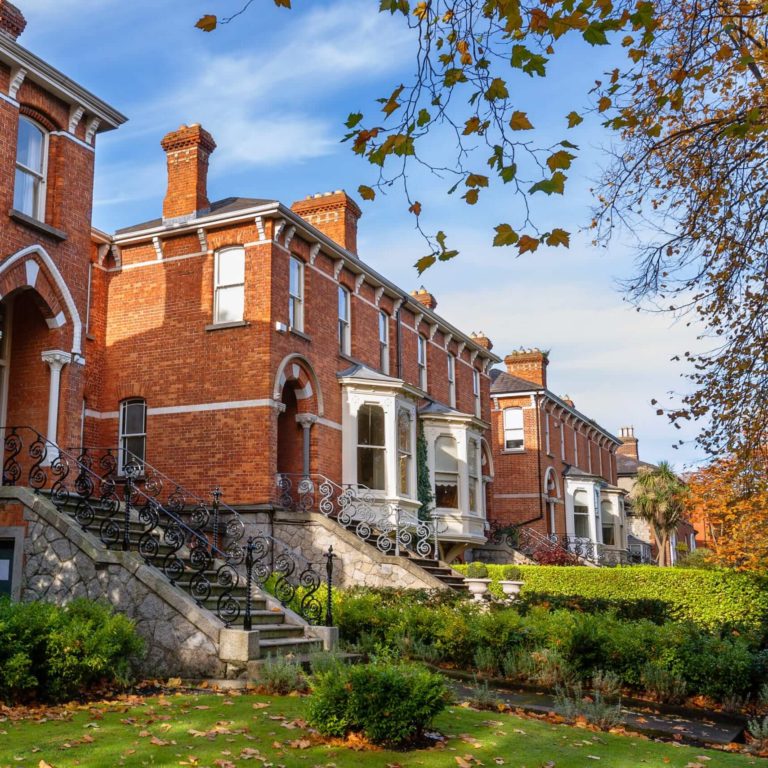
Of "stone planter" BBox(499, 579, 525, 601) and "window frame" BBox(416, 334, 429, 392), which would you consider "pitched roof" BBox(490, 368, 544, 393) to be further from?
"stone planter" BBox(499, 579, 525, 601)

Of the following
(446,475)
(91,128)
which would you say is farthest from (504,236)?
(446,475)

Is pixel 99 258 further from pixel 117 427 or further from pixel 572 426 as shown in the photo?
pixel 572 426

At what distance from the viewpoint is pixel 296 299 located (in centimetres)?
2159

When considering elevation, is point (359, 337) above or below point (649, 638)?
above

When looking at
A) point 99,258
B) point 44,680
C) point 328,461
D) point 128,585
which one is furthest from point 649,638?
point 99,258

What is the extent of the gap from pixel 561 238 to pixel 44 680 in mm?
7426

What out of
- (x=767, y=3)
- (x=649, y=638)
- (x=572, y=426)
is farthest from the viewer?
(x=572, y=426)

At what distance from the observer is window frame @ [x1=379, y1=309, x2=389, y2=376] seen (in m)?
26.1

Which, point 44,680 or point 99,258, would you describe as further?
point 99,258

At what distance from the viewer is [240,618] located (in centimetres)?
1271

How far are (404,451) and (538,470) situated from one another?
48.4 ft

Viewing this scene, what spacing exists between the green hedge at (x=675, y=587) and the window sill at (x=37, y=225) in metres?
11.2

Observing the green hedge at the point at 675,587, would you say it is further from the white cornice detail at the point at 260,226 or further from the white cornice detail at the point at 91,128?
the white cornice detail at the point at 91,128

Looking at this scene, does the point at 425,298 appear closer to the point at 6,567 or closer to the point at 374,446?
the point at 374,446
